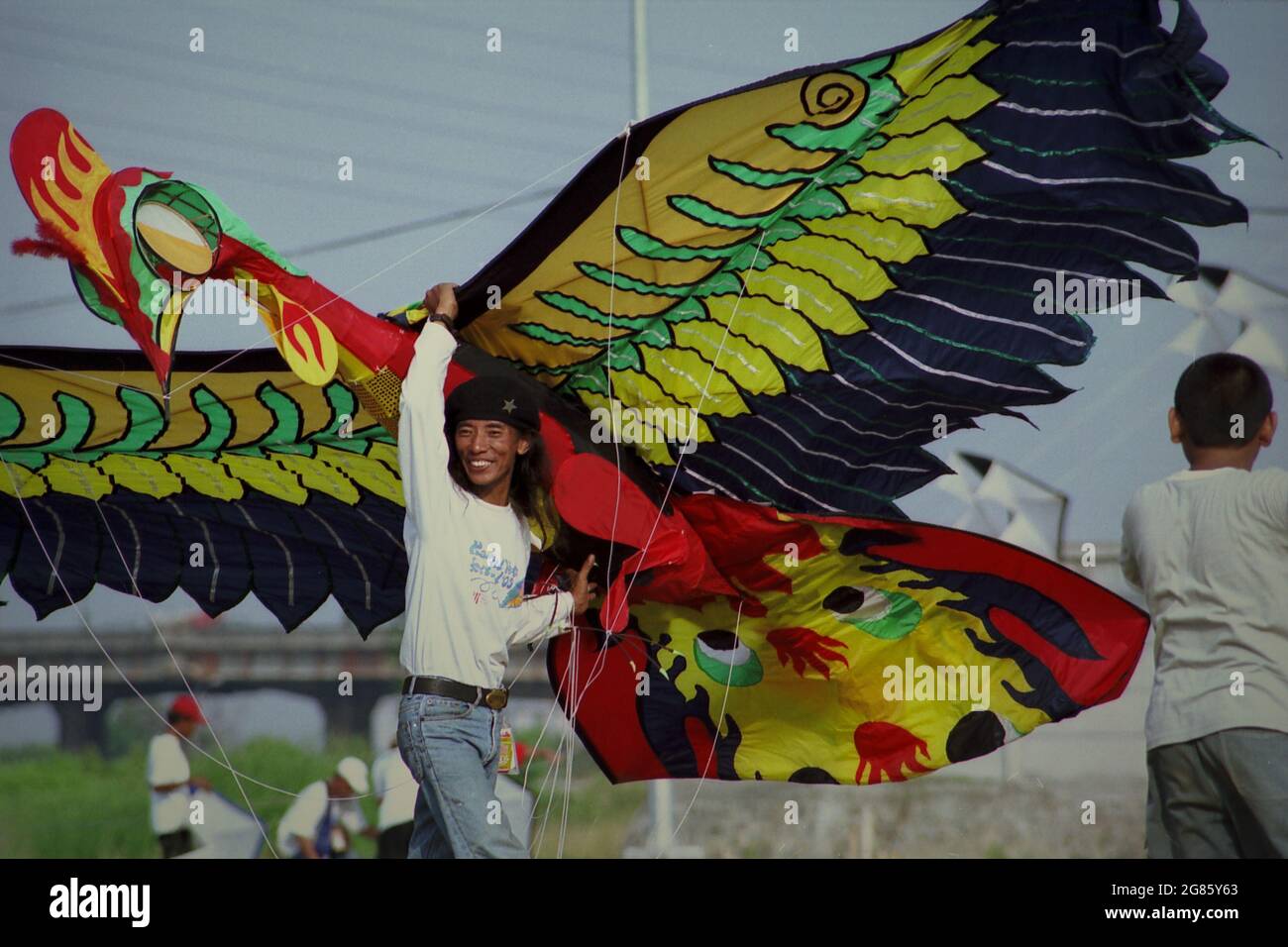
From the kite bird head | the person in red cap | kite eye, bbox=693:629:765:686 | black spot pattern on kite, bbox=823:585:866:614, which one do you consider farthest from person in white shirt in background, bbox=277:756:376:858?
the kite bird head

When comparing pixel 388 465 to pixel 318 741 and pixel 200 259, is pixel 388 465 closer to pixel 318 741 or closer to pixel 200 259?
pixel 200 259

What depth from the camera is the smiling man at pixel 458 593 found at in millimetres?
2418

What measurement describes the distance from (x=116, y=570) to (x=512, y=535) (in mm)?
1704

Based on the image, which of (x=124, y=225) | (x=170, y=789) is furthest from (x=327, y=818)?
(x=124, y=225)

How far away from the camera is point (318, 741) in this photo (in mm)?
5859

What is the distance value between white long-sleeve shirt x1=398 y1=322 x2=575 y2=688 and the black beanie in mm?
119

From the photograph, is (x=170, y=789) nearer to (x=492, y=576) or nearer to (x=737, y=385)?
(x=492, y=576)

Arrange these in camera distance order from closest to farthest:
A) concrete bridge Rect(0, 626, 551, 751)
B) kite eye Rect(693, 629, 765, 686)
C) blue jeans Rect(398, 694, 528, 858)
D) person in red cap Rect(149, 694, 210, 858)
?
blue jeans Rect(398, 694, 528, 858) < kite eye Rect(693, 629, 765, 686) < person in red cap Rect(149, 694, 210, 858) < concrete bridge Rect(0, 626, 551, 751)

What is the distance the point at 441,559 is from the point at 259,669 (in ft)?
13.2

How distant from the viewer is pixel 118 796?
18.8 feet

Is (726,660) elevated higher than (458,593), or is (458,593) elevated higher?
(458,593)

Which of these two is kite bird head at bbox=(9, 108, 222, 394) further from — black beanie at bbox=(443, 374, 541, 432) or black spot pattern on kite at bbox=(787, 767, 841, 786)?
black spot pattern on kite at bbox=(787, 767, 841, 786)

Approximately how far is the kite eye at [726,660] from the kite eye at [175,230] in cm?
156

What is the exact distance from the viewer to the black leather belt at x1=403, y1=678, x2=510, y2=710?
96.3 inches
